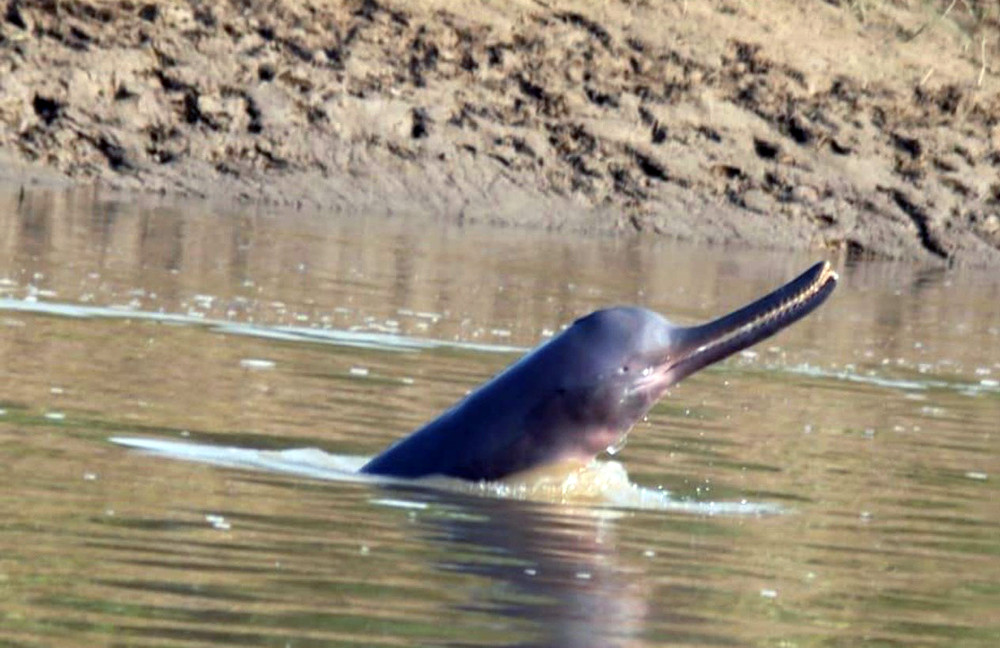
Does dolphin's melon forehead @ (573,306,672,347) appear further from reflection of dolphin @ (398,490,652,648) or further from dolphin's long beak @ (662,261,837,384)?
reflection of dolphin @ (398,490,652,648)

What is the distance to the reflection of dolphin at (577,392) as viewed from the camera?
8695 mm

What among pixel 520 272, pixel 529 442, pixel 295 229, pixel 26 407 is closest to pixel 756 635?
pixel 529 442

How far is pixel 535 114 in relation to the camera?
88.6 feet

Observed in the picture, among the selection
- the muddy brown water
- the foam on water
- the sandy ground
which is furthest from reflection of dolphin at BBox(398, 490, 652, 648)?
the sandy ground

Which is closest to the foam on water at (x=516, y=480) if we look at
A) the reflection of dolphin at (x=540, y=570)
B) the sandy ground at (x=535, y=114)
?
the reflection of dolphin at (x=540, y=570)

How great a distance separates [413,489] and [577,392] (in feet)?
2.17

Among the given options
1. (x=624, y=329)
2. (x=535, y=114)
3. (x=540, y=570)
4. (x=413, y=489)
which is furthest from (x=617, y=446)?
(x=535, y=114)

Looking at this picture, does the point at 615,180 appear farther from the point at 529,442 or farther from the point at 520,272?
the point at 529,442

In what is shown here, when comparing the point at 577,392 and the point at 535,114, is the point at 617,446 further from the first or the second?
the point at 535,114

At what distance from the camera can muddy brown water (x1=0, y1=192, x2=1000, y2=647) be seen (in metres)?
6.25

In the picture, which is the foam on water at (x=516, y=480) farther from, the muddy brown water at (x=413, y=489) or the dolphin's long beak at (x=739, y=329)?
the dolphin's long beak at (x=739, y=329)

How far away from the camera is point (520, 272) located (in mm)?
19688

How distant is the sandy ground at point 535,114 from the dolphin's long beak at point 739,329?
53.4 feet

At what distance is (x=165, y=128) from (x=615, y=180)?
14.6 ft
